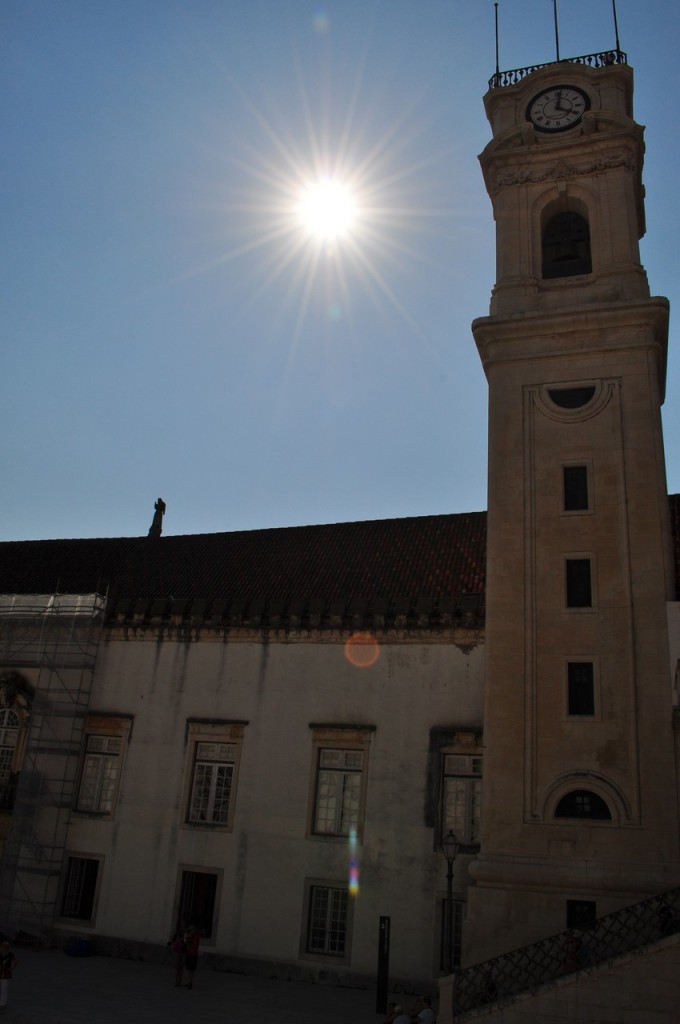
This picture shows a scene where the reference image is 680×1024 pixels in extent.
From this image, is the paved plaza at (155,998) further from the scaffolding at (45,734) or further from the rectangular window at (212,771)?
the rectangular window at (212,771)

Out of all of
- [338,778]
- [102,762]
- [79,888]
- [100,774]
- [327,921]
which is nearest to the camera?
[327,921]

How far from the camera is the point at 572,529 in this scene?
21.6 meters

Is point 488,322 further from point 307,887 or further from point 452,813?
point 307,887

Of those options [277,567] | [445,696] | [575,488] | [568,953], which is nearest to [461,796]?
[445,696]

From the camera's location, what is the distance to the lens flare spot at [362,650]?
80.4 ft

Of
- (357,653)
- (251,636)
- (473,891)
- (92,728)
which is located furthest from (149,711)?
(473,891)

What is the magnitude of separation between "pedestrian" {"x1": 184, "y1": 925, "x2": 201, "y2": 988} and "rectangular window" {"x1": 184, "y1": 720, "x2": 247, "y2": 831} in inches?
139

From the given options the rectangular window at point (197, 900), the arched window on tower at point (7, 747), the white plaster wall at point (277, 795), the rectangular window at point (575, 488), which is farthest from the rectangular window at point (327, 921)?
the rectangular window at point (575, 488)

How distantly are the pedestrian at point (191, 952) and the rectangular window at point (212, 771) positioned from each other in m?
3.52

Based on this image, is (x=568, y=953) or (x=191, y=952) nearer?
(x=568, y=953)

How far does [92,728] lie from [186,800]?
4.36m

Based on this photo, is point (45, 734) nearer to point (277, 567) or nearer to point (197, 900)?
point (197, 900)

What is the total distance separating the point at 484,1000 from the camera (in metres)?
16.7

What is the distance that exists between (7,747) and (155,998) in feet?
37.3
